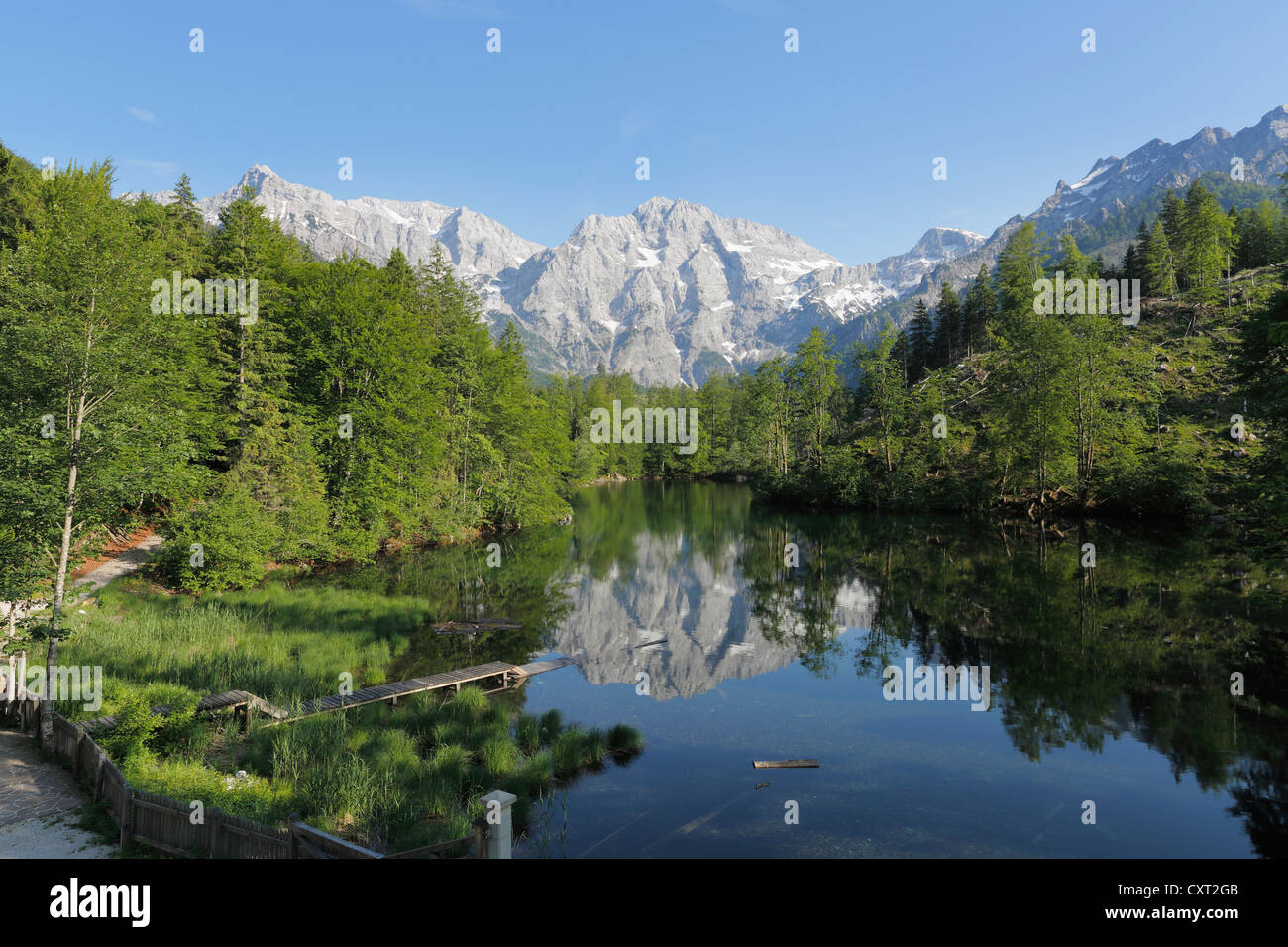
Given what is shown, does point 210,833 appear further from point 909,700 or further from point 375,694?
point 909,700

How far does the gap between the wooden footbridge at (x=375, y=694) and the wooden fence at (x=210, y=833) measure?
12.4 feet

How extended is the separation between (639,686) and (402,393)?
28.0 metres

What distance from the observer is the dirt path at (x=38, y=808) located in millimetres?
7907

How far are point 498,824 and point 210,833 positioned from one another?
3727mm

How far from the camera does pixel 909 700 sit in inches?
632

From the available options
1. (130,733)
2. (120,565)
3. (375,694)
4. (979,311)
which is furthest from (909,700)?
(979,311)

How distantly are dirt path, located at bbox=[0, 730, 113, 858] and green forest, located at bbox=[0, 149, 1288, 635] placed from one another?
9.22 feet

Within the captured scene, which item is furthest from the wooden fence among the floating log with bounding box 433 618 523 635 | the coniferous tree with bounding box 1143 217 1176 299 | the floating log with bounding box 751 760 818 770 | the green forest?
the coniferous tree with bounding box 1143 217 1176 299
